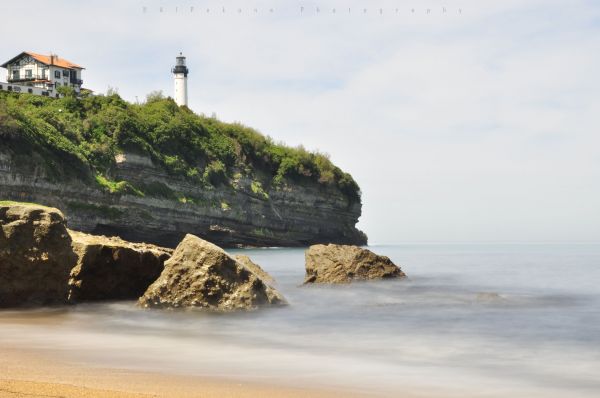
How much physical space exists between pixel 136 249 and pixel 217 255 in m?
2.72

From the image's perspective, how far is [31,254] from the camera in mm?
14914

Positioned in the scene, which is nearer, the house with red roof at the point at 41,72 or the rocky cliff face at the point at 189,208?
the rocky cliff face at the point at 189,208

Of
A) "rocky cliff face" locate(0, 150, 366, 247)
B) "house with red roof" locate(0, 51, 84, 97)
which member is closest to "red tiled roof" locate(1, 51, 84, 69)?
"house with red roof" locate(0, 51, 84, 97)

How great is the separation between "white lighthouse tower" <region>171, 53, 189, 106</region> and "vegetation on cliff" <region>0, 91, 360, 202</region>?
47.9ft

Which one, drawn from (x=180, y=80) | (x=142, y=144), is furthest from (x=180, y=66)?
(x=142, y=144)

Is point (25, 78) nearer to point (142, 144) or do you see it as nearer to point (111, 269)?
point (142, 144)

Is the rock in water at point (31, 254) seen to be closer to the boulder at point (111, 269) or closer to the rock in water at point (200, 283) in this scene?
the boulder at point (111, 269)

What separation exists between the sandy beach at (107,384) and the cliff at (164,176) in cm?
4803

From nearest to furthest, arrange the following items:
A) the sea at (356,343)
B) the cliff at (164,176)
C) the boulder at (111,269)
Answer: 1. the sea at (356,343)
2. the boulder at (111,269)
3. the cliff at (164,176)

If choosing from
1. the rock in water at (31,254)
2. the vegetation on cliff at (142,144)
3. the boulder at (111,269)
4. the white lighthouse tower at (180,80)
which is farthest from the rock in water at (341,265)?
the white lighthouse tower at (180,80)

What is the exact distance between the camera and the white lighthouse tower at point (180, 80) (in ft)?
341

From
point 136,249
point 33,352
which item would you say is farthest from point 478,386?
point 136,249

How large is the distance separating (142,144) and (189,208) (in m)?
8.30

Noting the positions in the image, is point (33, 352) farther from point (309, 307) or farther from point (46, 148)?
point (46, 148)
